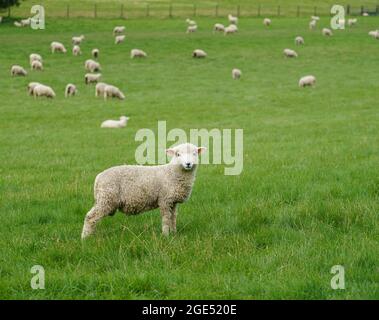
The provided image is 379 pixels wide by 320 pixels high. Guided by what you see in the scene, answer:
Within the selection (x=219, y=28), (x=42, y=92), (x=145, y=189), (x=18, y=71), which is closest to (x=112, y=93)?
(x=42, y=92)

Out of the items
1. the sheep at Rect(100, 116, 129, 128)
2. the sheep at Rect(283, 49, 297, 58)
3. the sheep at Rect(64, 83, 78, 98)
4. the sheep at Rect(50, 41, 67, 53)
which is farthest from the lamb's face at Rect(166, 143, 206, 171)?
the sheep at Rect(283, 49, 297, 58)

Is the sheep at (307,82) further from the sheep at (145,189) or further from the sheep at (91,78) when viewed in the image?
the sheep at (145,189)

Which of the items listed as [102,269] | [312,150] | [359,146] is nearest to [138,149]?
[312,150]

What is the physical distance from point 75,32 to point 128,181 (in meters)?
47.1

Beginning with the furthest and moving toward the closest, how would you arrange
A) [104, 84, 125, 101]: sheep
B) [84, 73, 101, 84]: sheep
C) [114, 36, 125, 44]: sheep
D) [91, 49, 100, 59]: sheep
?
1. [114, 36, 125, 44]: sheep
2. [91, 49, 100, 59]: sheep
3. [84, 73, 101, 84]: sheep
4. [104, 84, 125, 101]: sheep

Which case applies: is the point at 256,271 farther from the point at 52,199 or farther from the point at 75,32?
the point at 75,32

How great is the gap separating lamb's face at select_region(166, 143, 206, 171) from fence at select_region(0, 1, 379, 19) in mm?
54218

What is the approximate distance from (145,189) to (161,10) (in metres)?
61.8

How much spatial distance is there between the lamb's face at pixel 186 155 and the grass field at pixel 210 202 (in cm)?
87

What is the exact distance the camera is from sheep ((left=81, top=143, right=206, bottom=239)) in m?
7.04

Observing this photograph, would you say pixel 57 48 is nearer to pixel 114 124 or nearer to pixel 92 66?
pixel 92 66

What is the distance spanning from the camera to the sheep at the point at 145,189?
7035 mm

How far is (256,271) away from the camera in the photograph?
5934 millimetres

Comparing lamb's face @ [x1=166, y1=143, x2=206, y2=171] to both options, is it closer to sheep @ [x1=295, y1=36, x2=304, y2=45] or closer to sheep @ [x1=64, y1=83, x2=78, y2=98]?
sheep @ [x1=64, y1=83, x2=78, y2=98]
